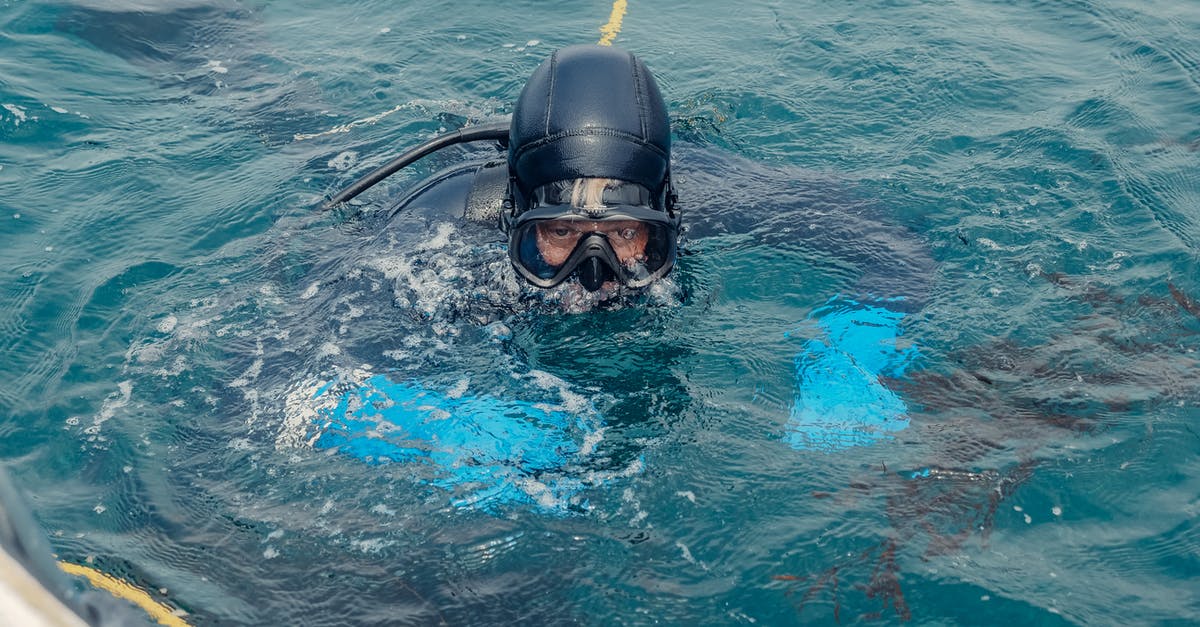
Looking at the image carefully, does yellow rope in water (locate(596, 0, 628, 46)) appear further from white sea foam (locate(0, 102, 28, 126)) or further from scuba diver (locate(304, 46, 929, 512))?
white sea foam (locate(0, 102, 28, 126))

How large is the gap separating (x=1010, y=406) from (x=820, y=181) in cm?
200

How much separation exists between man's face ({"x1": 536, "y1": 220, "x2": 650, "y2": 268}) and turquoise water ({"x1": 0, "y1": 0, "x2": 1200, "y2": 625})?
1.17 feet

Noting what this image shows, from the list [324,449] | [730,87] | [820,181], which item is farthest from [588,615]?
[730,87]

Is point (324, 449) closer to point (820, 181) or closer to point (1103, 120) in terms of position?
point (820, 181)

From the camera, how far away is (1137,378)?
12.4ft

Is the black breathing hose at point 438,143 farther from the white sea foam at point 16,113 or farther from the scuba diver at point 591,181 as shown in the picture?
the white sea foam at point 16,113

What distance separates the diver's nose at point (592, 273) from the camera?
4.07 meters

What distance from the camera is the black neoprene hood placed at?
410 cm

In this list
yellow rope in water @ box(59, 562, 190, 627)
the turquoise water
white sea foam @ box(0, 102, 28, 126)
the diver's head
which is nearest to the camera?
yellow rope in water @ box(59, 562, 190, 627)

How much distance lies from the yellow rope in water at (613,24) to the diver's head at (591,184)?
3132 mm

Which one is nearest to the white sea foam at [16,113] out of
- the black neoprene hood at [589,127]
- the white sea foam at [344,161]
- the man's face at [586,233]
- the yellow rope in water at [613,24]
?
the white sea foam at [344,161]

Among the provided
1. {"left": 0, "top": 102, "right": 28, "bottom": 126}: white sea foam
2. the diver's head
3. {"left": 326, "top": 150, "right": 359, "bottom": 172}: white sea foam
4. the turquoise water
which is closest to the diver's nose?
the diver's head

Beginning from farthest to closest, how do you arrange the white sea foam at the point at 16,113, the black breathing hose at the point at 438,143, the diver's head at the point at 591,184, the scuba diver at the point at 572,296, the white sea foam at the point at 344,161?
the white sea foam at the point at 16,113 < the white sea foam at the point at 344,161 < the black breathing hose at the point at 438,143 < the diver's head at the point at 591,184 < the scuba diver at the point at 572,296

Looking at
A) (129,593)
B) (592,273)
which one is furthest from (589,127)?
(129,593)
